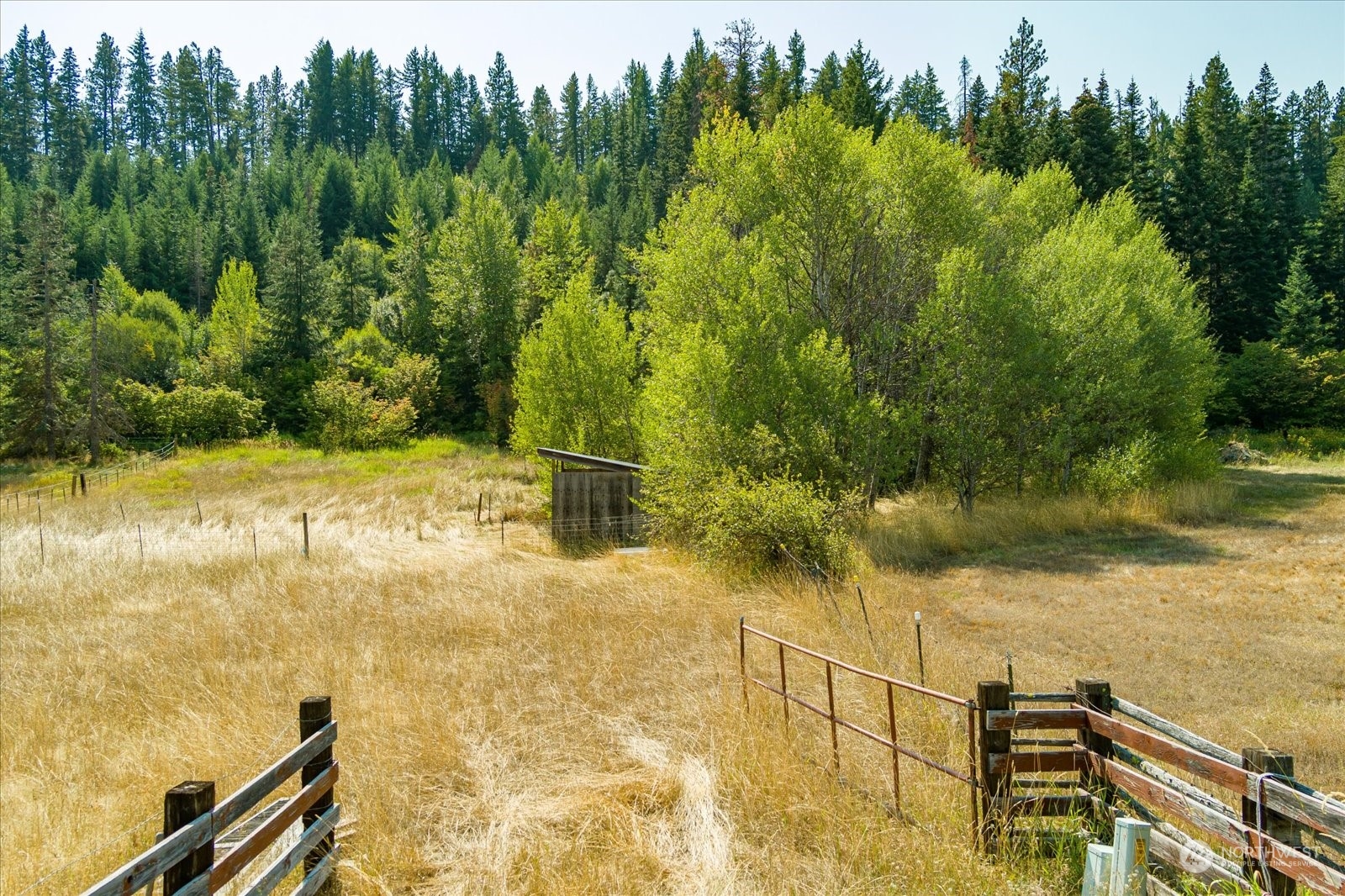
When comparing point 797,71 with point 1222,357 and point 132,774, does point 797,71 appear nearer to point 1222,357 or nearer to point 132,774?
point 1222,357

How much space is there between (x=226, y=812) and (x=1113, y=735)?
→ 17.2 feet

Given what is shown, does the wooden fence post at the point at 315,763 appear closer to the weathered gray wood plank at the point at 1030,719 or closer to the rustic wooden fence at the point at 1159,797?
the rustic wooden fence at the point at 1159,797

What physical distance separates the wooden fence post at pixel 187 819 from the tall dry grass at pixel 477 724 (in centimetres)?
171

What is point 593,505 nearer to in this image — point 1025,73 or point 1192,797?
point 1192,797

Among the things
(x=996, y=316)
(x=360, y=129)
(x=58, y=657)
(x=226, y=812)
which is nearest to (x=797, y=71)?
(x=996, y=316)

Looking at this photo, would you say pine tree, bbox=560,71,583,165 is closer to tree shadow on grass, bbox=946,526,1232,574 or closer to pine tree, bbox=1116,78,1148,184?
pine tree, bbox=1116,78,1148,184

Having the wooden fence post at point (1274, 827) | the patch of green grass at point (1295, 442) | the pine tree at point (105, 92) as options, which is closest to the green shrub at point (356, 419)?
the patch of green grass at point (1295, 442)

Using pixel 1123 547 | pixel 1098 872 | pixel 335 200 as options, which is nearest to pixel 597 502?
pixel 1123 547

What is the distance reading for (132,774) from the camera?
7363 millimetres

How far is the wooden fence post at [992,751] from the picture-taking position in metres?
5.36

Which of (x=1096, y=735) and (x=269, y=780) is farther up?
(x=269, y=780)

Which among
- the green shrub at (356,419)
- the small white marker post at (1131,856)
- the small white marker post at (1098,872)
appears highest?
the green shrub at (356,419)

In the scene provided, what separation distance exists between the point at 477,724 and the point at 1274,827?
6.35m

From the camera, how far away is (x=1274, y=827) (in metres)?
4.16
